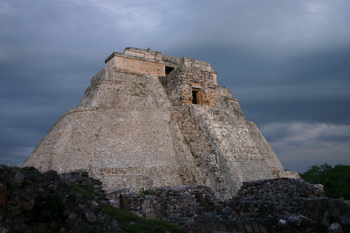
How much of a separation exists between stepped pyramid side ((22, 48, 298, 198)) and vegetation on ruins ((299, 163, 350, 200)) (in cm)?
1626

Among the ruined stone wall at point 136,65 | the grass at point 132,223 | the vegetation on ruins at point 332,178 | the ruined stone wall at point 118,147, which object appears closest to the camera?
the grass at point 132,223

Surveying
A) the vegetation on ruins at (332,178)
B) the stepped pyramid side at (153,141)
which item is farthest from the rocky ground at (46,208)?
the vegetation on ruins at (332,178)

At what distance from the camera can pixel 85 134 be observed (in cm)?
1672

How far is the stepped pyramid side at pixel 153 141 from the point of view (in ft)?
50.4

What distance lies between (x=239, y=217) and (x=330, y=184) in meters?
34.4

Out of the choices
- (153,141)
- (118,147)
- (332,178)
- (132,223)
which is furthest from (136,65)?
(332,178)

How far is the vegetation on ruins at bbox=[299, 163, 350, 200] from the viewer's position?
34781mm

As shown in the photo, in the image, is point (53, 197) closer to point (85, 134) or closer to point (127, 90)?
point (85, 134)

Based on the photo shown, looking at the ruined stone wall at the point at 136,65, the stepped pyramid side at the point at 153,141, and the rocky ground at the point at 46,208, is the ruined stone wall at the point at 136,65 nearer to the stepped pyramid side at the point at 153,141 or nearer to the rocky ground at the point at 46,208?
the stepped pyramid side at the point at 153,141

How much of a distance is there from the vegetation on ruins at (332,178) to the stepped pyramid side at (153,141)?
16.3 meters

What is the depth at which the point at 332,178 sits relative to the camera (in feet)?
127

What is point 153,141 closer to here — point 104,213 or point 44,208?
point 104,213

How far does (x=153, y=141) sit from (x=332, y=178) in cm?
3074

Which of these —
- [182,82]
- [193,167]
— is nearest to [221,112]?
[182,82]
